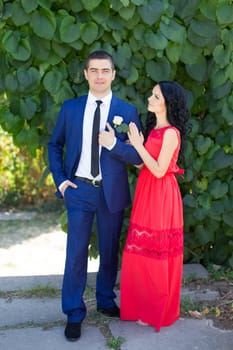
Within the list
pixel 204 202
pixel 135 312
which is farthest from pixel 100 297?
pixel 204 202

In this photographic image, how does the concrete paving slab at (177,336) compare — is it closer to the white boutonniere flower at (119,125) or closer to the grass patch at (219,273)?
the grass patch at (219,273)

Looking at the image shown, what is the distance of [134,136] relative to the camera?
3104mm

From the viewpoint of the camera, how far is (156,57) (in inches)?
145

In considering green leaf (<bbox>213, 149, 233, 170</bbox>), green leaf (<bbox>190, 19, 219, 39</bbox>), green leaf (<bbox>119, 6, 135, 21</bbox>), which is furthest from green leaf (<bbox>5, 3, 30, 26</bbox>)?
green leaf (<bbox>213, 149, 233, 170</bbox>)

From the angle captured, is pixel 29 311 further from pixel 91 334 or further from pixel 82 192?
pixel 82 192

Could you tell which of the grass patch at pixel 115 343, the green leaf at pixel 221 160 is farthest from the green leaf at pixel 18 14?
the grass patch at pixel 115 343

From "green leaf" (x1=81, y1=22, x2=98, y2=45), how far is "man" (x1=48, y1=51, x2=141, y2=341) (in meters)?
0.43

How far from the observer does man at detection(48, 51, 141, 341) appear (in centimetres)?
309

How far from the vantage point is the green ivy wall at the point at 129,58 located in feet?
11.4

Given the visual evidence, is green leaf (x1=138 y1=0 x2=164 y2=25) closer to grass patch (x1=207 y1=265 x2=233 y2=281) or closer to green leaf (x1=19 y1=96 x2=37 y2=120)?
green leaf (x1=19 y1=96 x2=37 y2=120)

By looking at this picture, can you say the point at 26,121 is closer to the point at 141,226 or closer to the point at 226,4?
the point at 141,226

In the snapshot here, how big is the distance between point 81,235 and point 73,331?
499 mm

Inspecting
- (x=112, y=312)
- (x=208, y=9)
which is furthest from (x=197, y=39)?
(x=112, y=312)

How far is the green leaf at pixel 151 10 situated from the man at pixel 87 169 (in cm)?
55
